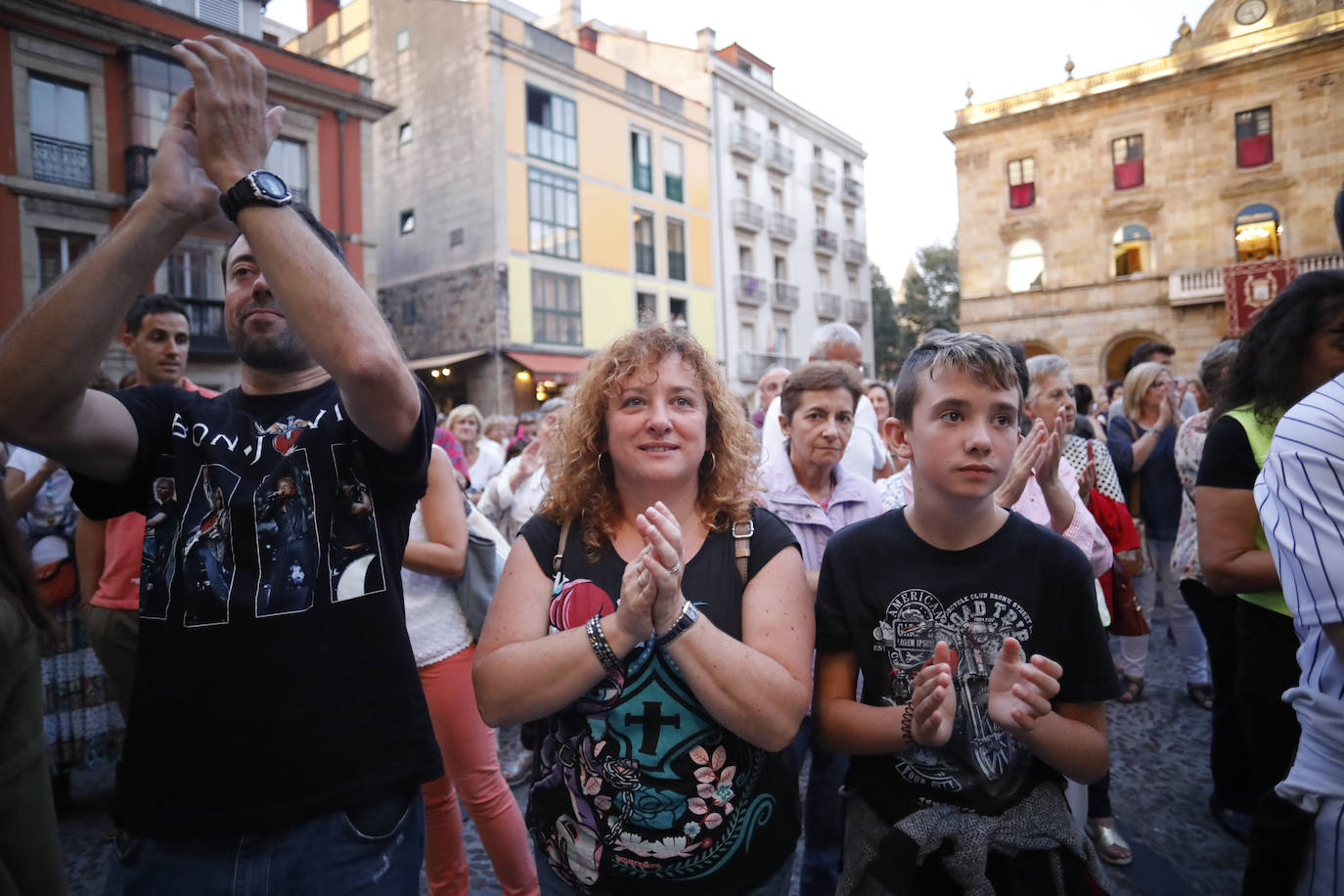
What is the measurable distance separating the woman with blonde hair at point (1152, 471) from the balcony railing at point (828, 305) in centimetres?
2705

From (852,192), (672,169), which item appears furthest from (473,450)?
(852,192)

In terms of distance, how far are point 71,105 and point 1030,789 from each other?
18987 millimetres

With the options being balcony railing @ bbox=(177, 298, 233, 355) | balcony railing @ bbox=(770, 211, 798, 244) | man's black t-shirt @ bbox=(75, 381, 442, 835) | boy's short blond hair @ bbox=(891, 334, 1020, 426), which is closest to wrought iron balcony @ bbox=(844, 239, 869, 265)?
balcony railing @ bbox=(770, 211, 798, 244)

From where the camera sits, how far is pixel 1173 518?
5.17 meters

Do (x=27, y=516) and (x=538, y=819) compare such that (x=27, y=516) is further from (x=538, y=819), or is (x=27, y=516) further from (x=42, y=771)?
(x=538, y=819)

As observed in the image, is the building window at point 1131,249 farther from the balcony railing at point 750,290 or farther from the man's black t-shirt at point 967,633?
the man's black t-shirt at point 967,633

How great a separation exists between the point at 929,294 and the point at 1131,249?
18950 millimetres

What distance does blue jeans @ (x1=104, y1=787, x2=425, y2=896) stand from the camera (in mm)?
1450

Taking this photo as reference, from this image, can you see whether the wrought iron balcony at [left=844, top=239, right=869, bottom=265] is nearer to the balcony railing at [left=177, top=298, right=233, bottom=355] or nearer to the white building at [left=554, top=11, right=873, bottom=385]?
the white building at [left=554, top=11, right=873, bottom=385]

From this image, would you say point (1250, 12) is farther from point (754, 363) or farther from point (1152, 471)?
point (1152, 471)

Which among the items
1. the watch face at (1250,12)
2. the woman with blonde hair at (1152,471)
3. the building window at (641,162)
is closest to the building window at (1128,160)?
the watch face at (1250,12)

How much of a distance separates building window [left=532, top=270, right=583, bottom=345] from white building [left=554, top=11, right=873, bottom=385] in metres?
6.29

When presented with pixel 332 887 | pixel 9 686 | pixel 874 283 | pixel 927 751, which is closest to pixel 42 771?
pixel 9 686

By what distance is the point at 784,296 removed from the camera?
29.7 m
